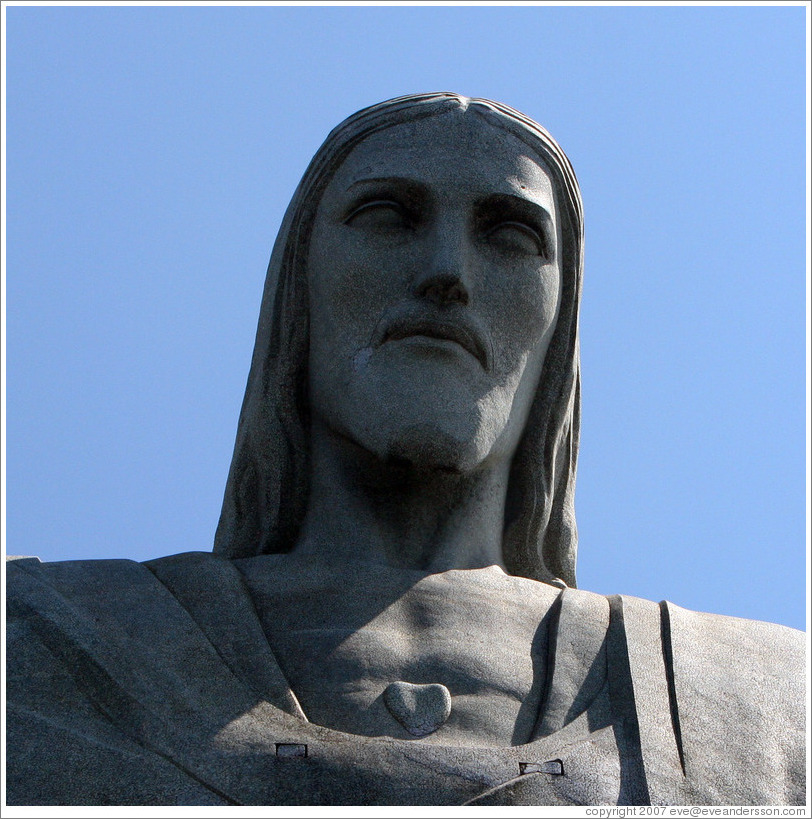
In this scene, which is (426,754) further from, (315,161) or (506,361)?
(315,161)

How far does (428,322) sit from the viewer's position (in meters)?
10.7

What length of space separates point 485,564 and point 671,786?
219 centimetres

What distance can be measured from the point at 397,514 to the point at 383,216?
161 centimetres

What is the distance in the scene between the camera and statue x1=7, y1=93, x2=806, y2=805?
350 inches

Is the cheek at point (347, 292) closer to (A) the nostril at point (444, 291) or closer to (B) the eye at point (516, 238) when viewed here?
(A) the nostril at point (444, 291)

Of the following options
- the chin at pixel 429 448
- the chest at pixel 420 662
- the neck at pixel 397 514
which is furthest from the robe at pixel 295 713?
the chin at pixel 429 448

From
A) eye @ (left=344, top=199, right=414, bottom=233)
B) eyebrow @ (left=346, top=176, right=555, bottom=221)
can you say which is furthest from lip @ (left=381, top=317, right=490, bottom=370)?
eyebrow @ (left=346, top=176, right=555, bottom=221)

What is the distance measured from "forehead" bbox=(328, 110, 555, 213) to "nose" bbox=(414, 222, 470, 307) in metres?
0.36

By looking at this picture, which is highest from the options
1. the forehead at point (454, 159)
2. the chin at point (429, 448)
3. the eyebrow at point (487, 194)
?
the forehead at point (454, 159)

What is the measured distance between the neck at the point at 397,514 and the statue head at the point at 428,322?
177 millimetres

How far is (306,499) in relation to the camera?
11180mm

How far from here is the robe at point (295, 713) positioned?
8.76 metres

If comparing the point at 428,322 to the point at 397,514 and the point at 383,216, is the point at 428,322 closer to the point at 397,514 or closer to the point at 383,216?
the point at 383,216

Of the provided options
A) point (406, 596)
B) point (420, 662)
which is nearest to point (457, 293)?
point (406, 596)
